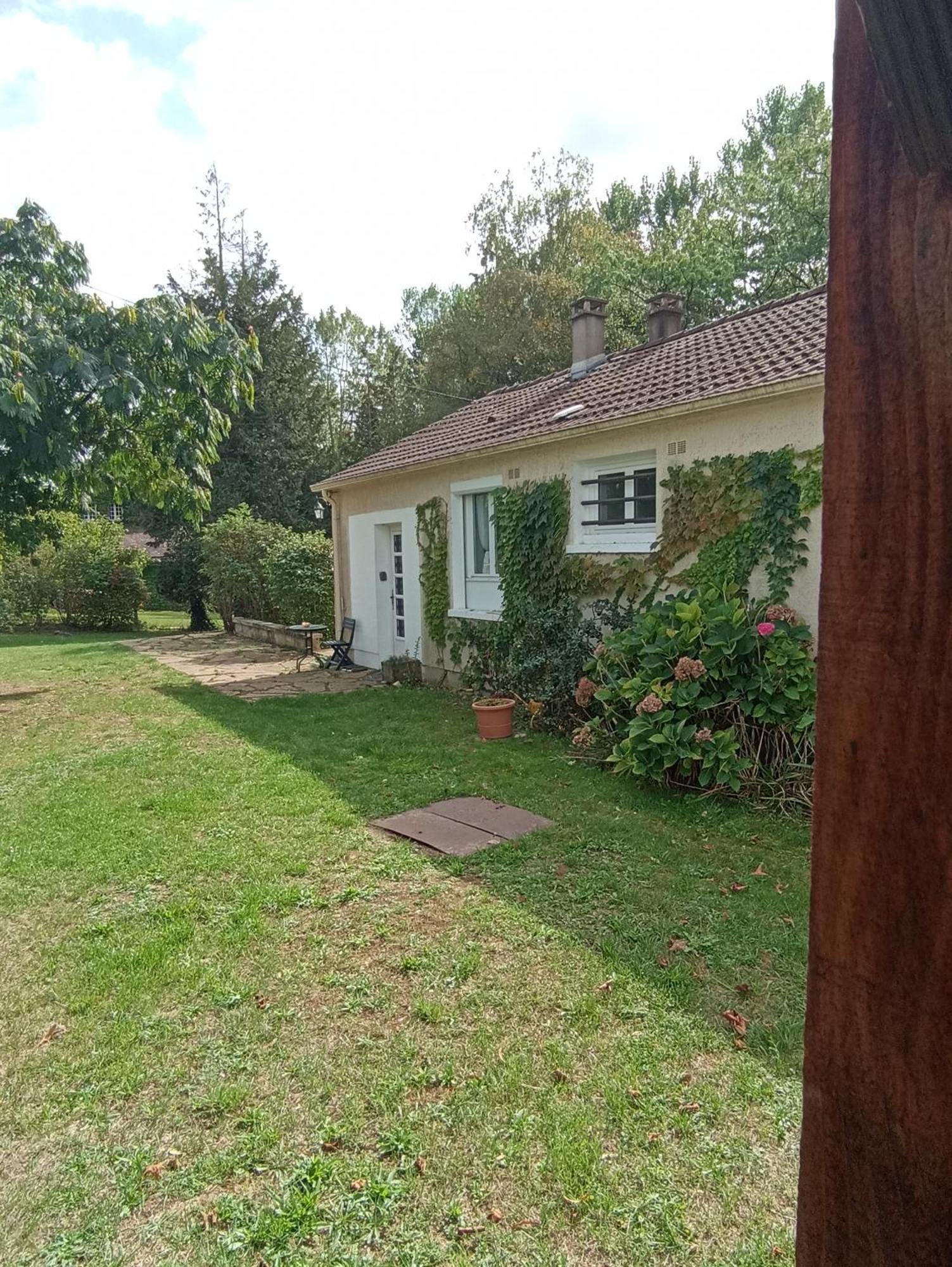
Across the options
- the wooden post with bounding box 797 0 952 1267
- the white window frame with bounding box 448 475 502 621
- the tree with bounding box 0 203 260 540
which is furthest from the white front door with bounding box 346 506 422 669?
the wooden post with bounding box 797 0 952 1267

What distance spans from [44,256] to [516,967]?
1031 cm

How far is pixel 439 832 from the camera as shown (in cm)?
507

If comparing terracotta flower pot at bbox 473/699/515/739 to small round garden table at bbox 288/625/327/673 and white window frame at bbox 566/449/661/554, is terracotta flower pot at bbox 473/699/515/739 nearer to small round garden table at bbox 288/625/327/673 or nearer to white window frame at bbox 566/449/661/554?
white window frame at bbox 566/449/661/554

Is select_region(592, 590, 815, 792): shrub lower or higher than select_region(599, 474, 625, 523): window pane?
lower

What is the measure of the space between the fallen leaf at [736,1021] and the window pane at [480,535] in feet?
24.5

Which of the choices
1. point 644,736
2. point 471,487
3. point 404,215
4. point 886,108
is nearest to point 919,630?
point 886,108

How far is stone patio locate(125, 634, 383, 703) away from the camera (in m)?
10.9

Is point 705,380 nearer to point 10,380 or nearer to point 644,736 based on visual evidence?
point 644,736

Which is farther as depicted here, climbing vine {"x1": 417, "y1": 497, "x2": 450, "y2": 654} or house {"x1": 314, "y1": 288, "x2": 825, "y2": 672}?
climbing vine {"x1": 417, "y1": 497, "x2": 450, "y2": 654}

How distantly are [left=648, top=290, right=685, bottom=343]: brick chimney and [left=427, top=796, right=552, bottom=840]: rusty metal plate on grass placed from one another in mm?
8282

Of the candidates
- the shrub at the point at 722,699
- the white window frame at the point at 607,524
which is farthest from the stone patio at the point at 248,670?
the shrub at the point at 722,699

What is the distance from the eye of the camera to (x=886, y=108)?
2.05ft

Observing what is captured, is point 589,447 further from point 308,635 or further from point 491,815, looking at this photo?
point 308,635

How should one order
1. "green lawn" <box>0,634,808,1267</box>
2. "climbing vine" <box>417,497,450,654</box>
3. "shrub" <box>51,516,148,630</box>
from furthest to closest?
"shrub" <box>51,516,148,630</box> < "climbing vine" <box>417,497,450,654</box> < "green lawn" <box>0,634,808,1267</box>
